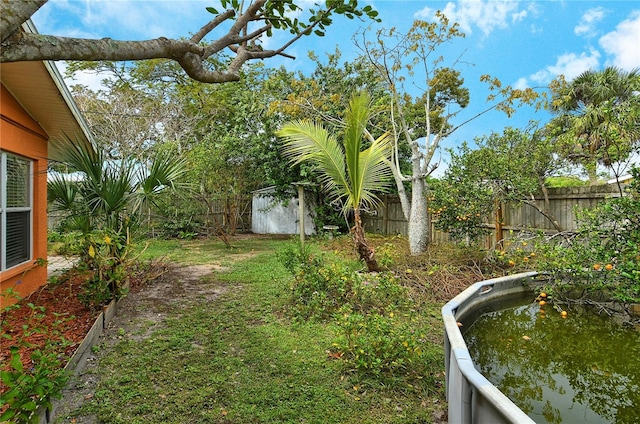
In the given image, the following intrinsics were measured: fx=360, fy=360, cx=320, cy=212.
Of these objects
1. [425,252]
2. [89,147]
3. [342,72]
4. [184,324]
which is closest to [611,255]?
[425,252]

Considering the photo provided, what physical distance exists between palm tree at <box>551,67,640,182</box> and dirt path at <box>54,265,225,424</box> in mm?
5776

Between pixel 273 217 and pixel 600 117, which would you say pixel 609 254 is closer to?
pixel 600 117

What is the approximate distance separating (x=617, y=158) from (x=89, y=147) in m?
6.72

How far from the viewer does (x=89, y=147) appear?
15.3 feet

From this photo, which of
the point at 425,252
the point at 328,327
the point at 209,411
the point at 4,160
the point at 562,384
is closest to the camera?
the point at 209,411

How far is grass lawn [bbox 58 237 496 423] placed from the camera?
247cm

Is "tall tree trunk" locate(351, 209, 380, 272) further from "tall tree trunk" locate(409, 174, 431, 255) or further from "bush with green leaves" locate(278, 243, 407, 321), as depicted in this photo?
"tall tree trunk" locate(409, 174, 431, 255)

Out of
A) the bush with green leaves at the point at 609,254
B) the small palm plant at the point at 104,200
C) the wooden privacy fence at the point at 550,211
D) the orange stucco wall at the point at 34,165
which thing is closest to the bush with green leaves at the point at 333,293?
the bush with green leaves at the point at 609,254

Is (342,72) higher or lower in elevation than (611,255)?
higher

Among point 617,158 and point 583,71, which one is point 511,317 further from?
point 583,71

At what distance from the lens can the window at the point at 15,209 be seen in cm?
435

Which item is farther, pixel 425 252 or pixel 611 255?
pixel 425 252

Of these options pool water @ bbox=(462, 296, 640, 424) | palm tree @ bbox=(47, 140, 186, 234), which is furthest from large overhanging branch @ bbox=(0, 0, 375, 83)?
pool water @ bbox=(462, 296, 640, 424)

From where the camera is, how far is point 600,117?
36.0 feet
